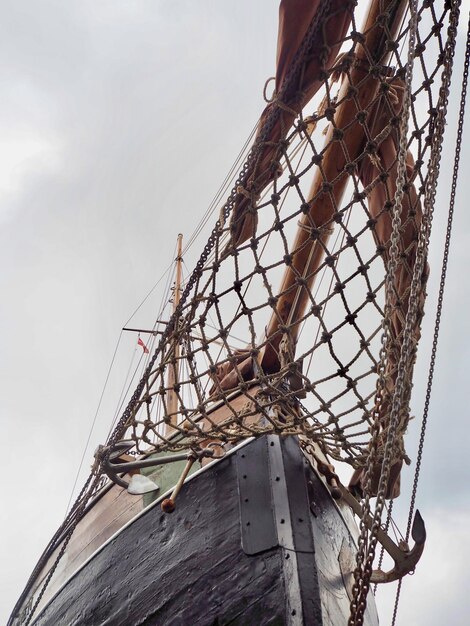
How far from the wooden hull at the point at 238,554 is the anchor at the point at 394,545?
4.5 inches

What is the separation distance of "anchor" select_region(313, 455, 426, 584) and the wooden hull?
0.38ft

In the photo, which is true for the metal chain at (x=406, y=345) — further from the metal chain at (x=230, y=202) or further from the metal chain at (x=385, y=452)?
the metal chain at (x=230, y=202)

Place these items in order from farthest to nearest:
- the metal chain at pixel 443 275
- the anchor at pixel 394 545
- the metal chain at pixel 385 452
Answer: the anchor at pixel 394 545 < the metal chain at pixel 443 275 < the metal chain at pixel 385 452

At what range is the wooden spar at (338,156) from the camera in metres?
3.39

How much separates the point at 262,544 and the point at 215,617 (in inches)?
17.3

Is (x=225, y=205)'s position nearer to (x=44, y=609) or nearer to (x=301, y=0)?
(x=301, y=0)

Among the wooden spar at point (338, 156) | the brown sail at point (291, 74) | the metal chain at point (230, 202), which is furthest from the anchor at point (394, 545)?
the brown sail at point (291, 74)

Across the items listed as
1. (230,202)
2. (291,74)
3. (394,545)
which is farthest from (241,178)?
(394,545)

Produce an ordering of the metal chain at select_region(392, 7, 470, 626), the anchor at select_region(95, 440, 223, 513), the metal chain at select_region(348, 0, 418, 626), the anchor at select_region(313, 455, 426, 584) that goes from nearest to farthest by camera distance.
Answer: the metal chain at select_region(348, 0, 418, 626) < the metal chain at select_region(392, 7, 470, 626) < the anchor at select_region(313, 455, 426, 584) < the anchor at select_region(95, 440, 223, 513)

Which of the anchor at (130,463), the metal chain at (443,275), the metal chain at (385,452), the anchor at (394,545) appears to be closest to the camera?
the metal chain at (385,452)

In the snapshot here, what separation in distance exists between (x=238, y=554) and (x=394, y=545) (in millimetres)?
1076

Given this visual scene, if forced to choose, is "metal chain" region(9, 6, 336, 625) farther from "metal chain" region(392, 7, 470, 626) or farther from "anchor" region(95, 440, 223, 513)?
"metal chain" region(392, 7, 470, 626)

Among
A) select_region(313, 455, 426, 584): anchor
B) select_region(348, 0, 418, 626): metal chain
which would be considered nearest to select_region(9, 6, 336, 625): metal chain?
select_region(348, 0, 418, 626): metal chain

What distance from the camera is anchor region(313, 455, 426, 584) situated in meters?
3.85
